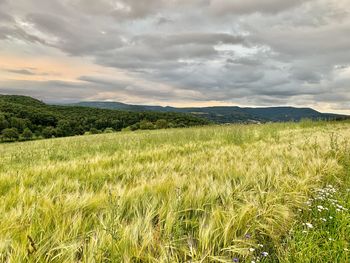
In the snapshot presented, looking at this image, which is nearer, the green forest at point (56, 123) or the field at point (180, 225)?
the field at point (180, 225)

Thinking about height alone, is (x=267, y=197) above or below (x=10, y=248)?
above

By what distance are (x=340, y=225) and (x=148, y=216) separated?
1.83 meters

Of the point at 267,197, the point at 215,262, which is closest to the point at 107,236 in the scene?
the point at 215,262

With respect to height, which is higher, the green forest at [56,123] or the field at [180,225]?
the field at [180,225]

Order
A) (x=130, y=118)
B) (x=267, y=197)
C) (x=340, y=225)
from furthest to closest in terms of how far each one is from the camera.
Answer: (x=130, y=118) → (x=267, y=197) → (x=340, y=225)

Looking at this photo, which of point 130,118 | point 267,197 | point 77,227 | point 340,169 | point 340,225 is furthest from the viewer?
point 130,118

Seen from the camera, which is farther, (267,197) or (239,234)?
(267,197)

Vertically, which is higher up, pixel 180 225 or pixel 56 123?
pixel 180 225

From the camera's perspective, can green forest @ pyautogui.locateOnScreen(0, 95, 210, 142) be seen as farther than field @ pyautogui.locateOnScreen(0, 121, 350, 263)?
Yes

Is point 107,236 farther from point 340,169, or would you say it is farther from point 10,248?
point 340,169

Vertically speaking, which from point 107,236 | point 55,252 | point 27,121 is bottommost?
point 27,121

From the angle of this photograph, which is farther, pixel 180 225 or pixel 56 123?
pixel 56 123

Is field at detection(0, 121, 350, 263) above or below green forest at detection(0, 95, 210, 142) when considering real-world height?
above

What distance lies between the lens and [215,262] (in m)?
1.77
